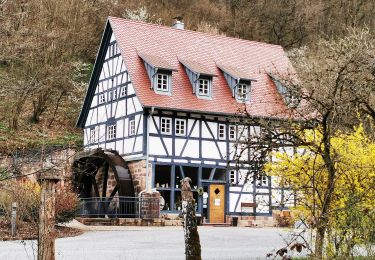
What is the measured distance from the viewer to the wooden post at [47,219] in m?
10.4

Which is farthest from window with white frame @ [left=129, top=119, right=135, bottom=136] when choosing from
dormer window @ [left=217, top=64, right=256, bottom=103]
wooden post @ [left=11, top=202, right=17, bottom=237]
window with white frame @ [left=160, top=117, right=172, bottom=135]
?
wooden post @ [left=11, top=202, right=17, bottom=237]

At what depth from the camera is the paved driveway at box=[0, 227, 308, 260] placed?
16.0m

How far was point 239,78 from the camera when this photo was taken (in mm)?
A: 33188

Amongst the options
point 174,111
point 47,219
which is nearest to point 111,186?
point 174,111

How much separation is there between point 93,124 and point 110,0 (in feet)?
70.4

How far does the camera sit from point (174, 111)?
Answer: 30984 millimetres

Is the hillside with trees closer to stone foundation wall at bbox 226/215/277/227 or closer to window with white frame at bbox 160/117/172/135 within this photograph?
window with white frame at bbox 160/117/172/135

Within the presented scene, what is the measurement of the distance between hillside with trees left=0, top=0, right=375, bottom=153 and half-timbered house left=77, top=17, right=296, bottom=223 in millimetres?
3877

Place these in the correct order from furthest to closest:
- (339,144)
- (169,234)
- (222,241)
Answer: (169,234), (222,241), (339,144)

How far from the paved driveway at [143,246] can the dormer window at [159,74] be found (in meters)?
8.46

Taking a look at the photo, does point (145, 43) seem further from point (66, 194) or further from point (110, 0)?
point (110, 0)

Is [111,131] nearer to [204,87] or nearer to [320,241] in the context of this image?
[204,87]

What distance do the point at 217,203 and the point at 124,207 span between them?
5.03 meters

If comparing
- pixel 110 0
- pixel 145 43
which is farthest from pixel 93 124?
pixel 110 0
